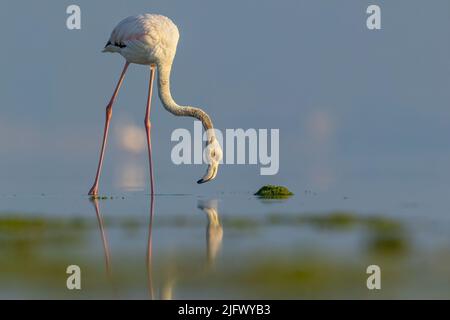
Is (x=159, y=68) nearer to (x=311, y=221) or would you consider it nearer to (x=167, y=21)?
(x=167, y=21)

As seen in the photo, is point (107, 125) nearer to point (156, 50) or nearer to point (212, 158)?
point (156, 50)

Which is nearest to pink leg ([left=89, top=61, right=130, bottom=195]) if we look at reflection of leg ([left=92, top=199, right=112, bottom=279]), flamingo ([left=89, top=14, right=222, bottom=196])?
flamingo ([left=89, top=14, right=222, bottom=196])

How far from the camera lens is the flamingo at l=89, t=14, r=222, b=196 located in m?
19.1

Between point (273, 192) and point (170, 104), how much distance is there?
3.49 metres

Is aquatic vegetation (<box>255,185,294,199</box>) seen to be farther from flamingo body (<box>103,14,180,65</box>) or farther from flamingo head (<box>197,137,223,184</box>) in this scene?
flamingo body (<box>103,14,180,65</box>)

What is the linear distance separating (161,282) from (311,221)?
6121mm

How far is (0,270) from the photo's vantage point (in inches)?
392

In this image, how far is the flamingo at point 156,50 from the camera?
19.1m

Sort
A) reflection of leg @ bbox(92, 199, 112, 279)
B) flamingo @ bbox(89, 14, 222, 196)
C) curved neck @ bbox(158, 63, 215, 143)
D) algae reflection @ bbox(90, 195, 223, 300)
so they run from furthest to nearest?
curved neck @ bbox(158, 63, 215, 143)
flamingo @ bbox(89, 14, 222, 196)
reflection of leg @ bbox(92, 199, 112, 279)
algae reflection @ bbox(90, 195, 223, 300)

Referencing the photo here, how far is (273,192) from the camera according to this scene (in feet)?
64.9

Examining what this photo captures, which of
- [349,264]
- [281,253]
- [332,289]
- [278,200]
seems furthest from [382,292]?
[278,200]

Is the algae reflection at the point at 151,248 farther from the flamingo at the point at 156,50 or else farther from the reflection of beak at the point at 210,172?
the flamingo at the point at 156,50

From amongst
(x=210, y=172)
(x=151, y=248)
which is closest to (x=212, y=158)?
(x=210, y=172)

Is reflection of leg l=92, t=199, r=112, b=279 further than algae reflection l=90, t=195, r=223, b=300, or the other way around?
reflection of leg l=92, t=199, r=112, b=279
